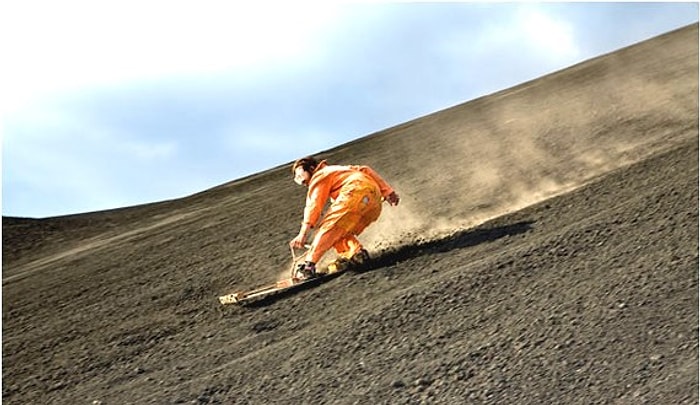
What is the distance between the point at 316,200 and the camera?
9672 millimetres

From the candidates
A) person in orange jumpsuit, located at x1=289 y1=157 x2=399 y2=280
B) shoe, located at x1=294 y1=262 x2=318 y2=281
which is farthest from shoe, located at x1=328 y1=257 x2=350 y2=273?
shoe, located at x1=294 y1=262 x2=318 y2=281

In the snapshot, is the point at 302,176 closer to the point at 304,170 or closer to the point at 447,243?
the point at 304,170

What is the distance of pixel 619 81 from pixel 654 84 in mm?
Answer: 1921

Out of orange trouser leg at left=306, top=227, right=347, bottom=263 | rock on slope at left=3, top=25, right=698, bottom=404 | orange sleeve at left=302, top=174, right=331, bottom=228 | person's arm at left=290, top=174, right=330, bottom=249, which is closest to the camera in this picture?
rock on slope at left=3, top=25, right=698, bottom=404

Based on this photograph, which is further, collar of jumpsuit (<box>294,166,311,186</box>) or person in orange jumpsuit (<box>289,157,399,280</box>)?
collar of jumpsuit (<box>294,166,311,186</box>)

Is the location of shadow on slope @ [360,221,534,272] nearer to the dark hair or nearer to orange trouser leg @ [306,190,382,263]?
orange trouser leg @ [306,190,382,263]

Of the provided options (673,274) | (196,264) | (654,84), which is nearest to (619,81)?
(654,84)

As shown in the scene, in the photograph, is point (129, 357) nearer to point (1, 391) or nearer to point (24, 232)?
point (1, 391)

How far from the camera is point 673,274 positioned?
25.5 ft

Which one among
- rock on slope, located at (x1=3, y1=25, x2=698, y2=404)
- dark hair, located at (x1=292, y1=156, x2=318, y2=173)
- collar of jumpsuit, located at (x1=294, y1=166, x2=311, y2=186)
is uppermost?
dark hair, located at (x1=292, y1=156, x2=318, y2=173)

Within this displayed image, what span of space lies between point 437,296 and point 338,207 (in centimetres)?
177

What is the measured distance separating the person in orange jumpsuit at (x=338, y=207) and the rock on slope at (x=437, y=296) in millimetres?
451

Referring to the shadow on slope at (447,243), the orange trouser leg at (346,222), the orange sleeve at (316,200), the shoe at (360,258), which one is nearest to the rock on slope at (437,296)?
the shadow on slope at (447,243)

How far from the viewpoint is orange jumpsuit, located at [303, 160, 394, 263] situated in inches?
379
